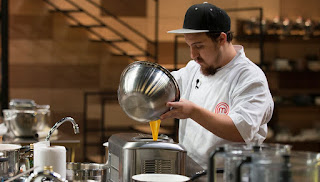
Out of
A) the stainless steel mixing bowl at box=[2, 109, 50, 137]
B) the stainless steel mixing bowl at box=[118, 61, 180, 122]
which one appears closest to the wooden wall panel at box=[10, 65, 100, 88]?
the stainless steel mixing bowl at box=[2, 109, 50, 137]

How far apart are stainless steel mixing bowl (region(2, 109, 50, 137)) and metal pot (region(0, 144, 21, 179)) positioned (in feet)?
6.07

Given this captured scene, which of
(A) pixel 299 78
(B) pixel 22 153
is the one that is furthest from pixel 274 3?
(B) pixel 22 153

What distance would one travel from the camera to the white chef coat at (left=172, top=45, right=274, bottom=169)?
270 centimetres

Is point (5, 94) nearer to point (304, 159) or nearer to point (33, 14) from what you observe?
point (33, 14)

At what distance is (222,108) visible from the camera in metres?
2.88

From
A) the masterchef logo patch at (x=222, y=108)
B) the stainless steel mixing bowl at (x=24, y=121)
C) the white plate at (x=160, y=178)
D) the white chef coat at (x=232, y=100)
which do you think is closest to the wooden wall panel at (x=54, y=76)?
the stainless steel mixing bowl at (x=24, y=121)

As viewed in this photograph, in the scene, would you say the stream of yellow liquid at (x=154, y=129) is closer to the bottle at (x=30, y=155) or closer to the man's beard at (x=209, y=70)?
the bottle at (x=30, y=155)

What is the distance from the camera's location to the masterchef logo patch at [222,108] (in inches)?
113

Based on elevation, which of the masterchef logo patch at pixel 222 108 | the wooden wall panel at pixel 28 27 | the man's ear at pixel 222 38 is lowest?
the masterchef logo patch at pixel 222 108

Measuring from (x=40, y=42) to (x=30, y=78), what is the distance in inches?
19.4

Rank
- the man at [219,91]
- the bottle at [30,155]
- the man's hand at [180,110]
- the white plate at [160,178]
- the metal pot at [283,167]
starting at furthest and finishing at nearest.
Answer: the man at [219,91]
the bottle at [30,155]
the man's hand at [180,110]
the white plate at [160,178]
the metal pot at [283,167]

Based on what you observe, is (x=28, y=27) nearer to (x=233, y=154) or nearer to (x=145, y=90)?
(x=145, y=90)

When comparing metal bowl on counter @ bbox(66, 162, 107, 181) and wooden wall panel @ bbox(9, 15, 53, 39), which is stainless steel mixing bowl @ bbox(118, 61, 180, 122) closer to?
metal bowl on counter @ bbox(66, 162, 107, 181)

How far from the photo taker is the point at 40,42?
24.7 ft
